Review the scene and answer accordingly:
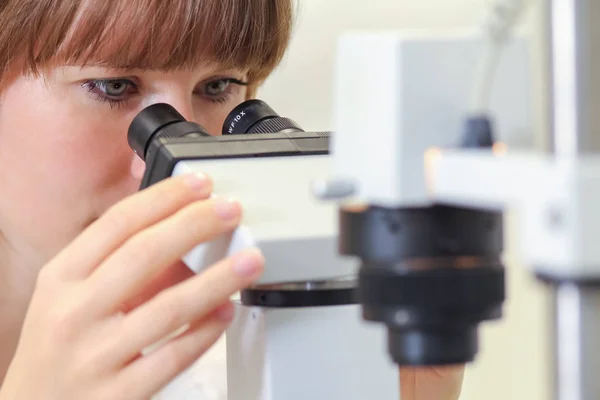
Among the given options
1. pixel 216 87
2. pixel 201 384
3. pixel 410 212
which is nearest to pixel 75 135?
pixel 216 87

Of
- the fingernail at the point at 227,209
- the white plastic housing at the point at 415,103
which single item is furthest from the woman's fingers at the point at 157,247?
the white plastic housing at the point at 415,103

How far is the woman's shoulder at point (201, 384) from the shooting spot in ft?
4.54

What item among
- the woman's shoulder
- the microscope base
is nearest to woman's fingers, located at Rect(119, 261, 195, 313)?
the microscope base

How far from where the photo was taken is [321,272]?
608mm

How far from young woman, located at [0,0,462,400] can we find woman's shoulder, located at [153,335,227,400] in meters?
0.27

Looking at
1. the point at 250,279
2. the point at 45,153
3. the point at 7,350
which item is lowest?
the point at 7,350

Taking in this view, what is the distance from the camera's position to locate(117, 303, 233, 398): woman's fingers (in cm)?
65

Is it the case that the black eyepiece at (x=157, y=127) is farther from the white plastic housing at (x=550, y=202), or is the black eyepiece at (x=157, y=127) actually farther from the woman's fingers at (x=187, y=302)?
the white plastic housing at (x=550, y=202)

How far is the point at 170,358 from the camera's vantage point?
648 millimetres

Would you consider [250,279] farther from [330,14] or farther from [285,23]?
[330,14]

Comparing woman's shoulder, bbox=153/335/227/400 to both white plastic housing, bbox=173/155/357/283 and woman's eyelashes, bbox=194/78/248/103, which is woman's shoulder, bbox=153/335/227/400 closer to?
woman's eyelashes, bbox=194/78/248/103

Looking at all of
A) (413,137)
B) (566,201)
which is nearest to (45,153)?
(413,137)

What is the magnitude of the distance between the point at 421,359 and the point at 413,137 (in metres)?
0.12

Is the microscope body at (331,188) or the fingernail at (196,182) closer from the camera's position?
the microscope body at (331,188)
